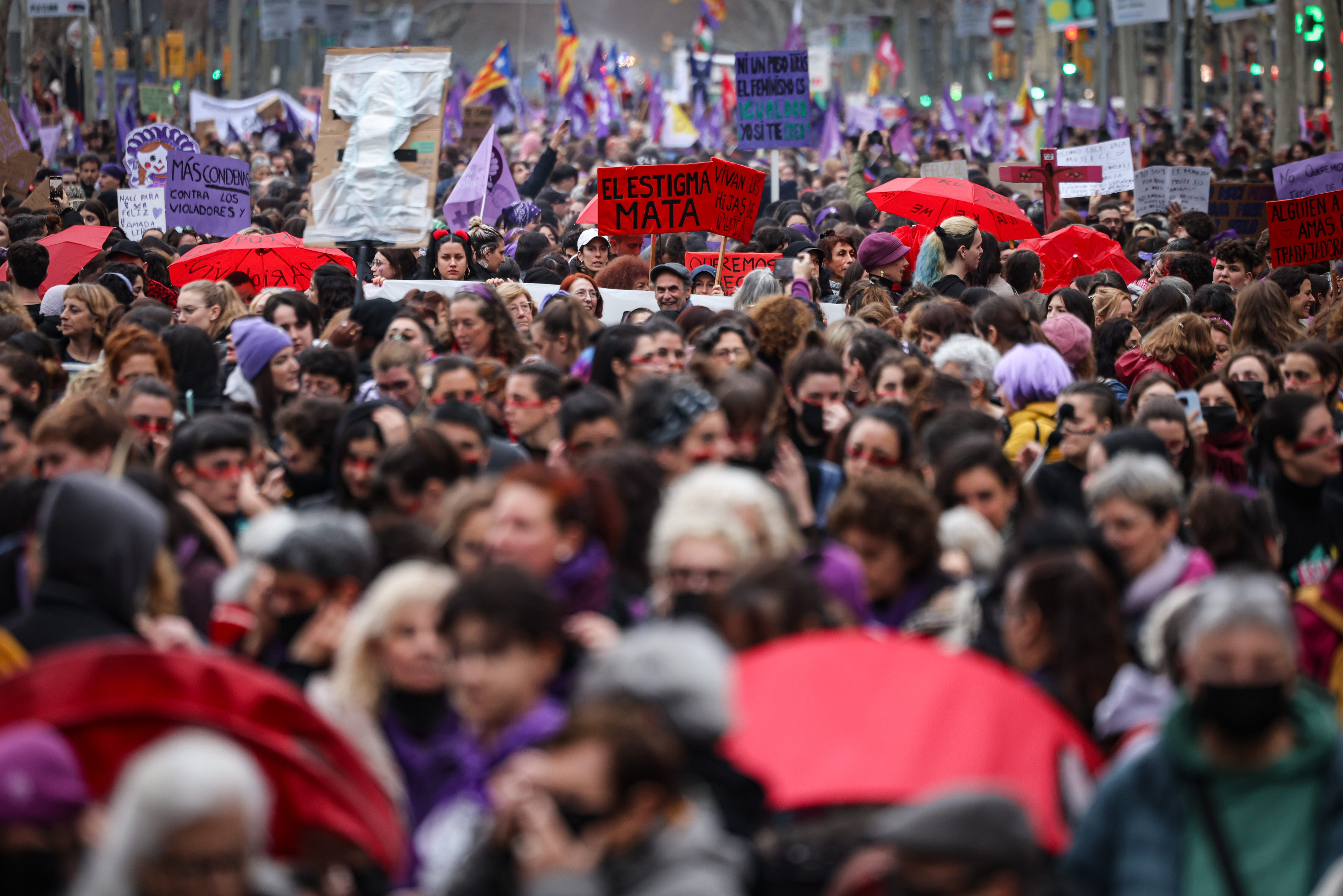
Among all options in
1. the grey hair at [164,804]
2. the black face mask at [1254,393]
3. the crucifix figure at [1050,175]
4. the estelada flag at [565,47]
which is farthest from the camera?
the estelada flag at [565,47]

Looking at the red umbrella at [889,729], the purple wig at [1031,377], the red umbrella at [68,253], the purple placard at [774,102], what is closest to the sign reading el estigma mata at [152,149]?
the red umbrella at [68,253]

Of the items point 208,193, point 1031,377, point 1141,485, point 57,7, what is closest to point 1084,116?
point 57,7

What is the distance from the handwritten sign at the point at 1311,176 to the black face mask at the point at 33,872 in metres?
12.1

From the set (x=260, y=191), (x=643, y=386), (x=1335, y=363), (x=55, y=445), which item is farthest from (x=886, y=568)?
(x=260, y=191)

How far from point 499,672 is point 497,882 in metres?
0.58

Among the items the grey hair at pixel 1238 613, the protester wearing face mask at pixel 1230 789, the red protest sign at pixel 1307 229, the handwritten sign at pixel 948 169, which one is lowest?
the protester wearing face mask at pixel 1230 789

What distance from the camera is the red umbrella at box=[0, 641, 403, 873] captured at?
308cm

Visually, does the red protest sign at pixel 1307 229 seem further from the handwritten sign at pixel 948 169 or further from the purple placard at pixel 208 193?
the purple placard at pixel 208 193

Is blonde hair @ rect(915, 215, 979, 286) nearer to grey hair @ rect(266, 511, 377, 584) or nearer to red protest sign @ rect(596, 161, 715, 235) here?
red protest sign @ rect(596, 161, 715, 235)

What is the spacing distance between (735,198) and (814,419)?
16.5 feet

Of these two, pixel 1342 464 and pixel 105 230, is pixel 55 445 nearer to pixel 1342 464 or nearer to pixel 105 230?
pixel 1342 464

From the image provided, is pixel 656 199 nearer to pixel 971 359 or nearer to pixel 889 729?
pixel 971 359

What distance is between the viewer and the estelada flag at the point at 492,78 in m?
30.0

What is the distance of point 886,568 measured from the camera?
447cm
